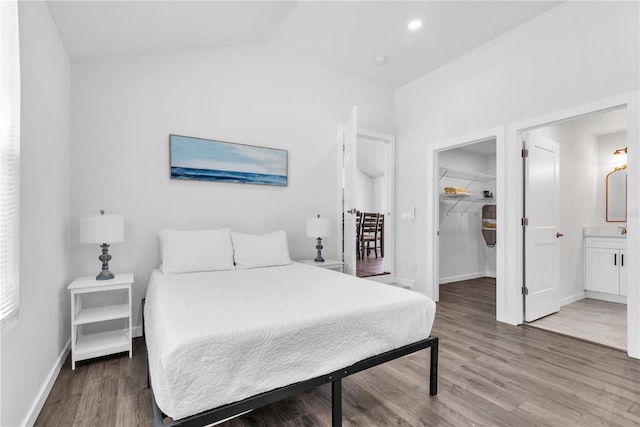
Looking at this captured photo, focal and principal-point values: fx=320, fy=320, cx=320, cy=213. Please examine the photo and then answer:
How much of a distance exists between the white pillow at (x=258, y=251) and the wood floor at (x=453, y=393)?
1.12 metres

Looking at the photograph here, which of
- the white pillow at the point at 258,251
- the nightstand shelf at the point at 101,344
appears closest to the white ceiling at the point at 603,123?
the white pillow at the point at 258,251

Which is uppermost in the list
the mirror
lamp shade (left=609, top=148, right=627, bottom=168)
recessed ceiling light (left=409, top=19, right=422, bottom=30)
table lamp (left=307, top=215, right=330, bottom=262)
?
recessed ceiling light (left=409, top=19, right=422, bottom=30)

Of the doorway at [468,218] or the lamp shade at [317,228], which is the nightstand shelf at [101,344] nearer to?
the lamp shade at [317,228]

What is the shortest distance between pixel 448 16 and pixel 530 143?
153 cm

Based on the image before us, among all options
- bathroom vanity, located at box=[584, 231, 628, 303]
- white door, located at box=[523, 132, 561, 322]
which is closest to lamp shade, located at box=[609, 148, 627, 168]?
bathroom vanity, located at box=[584, 231, 628, 303]

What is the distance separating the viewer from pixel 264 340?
1393 mm

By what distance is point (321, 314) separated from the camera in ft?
Result: 5.21

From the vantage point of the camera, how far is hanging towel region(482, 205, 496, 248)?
554 cm

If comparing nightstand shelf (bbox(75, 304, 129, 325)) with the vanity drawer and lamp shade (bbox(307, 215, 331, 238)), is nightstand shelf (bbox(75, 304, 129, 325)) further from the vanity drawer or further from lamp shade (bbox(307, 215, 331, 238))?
the vanity drawer

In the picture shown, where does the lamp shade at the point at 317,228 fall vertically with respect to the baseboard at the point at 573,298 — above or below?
above

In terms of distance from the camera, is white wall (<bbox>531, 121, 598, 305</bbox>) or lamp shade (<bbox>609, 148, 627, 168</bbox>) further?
lamp shade (<bbox>609, 148, 627, 168</bbox>)

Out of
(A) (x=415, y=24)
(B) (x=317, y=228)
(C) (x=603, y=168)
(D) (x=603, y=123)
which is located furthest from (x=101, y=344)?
(C) (x=603, y=168)

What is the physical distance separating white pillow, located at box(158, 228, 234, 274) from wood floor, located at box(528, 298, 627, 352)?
316 centimetres

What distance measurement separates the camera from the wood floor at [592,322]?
9.43 feet
